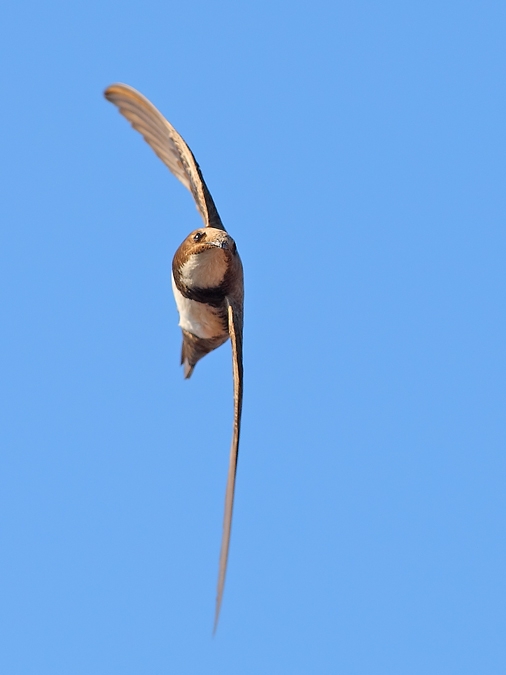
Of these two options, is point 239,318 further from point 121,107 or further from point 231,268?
point 121,107

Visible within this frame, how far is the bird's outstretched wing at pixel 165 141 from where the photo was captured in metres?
10.5

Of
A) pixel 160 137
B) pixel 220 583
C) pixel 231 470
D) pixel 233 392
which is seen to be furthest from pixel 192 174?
pixel 220 583

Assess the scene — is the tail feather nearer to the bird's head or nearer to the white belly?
the white belly

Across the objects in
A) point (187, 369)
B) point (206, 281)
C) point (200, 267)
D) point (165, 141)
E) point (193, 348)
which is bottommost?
point (187, 369)

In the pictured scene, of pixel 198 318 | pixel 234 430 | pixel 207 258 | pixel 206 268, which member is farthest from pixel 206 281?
pixel 234 430

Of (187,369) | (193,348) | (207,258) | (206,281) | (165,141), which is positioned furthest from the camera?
(187,369)

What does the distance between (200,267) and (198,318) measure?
0.73 metres

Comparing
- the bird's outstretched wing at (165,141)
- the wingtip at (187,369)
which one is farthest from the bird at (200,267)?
the wingtip at (187,369)

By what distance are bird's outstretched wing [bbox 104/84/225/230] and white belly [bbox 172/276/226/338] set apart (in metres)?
0.79

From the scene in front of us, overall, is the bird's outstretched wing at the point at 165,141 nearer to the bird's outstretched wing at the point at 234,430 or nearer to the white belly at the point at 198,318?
the white belly at the point at 198,318

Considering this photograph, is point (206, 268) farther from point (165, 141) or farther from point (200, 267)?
point (165, 141)

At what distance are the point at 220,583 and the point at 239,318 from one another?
11.7ft

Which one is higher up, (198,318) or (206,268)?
(206,268)

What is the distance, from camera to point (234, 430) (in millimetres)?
8023
